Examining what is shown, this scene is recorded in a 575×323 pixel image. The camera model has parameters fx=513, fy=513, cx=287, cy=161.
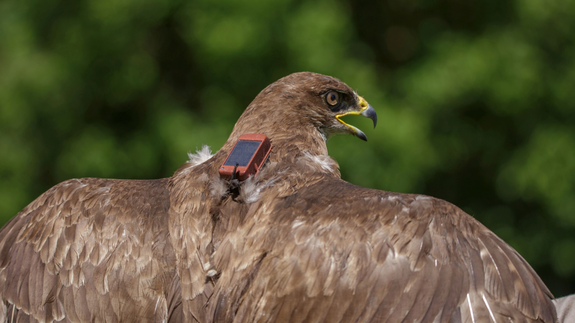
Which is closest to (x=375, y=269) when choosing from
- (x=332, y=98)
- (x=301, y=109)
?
(x=301, y=109)

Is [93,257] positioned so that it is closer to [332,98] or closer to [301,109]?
[301,109]

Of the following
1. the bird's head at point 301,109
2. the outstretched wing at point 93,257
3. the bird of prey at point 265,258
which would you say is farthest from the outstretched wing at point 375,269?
the bird's head at point 301,109

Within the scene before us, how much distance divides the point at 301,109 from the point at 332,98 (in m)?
0.31

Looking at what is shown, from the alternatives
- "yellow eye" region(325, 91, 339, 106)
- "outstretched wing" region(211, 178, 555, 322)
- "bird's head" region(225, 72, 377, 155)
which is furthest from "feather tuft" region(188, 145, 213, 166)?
"yellow eye" region(325, 91, 339, 106)

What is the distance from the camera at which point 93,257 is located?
238cm

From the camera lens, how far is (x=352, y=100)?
3.66 metres

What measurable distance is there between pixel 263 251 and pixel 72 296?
97 centimetres

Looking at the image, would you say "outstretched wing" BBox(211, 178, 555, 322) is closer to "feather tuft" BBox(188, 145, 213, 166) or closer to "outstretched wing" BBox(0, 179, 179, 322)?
"outstretched wing" BBox(0, 179, 179, 322)

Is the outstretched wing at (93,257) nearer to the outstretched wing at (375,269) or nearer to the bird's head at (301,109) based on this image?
the outstretched wing at (375,269)

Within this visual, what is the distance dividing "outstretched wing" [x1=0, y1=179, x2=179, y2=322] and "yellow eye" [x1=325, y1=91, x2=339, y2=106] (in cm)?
134

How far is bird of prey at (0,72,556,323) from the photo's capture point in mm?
2012

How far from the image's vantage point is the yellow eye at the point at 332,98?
3483 mm

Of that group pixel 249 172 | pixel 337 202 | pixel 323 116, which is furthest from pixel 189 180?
pixel 323 116

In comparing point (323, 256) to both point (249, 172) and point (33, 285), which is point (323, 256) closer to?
point (249, 172)
